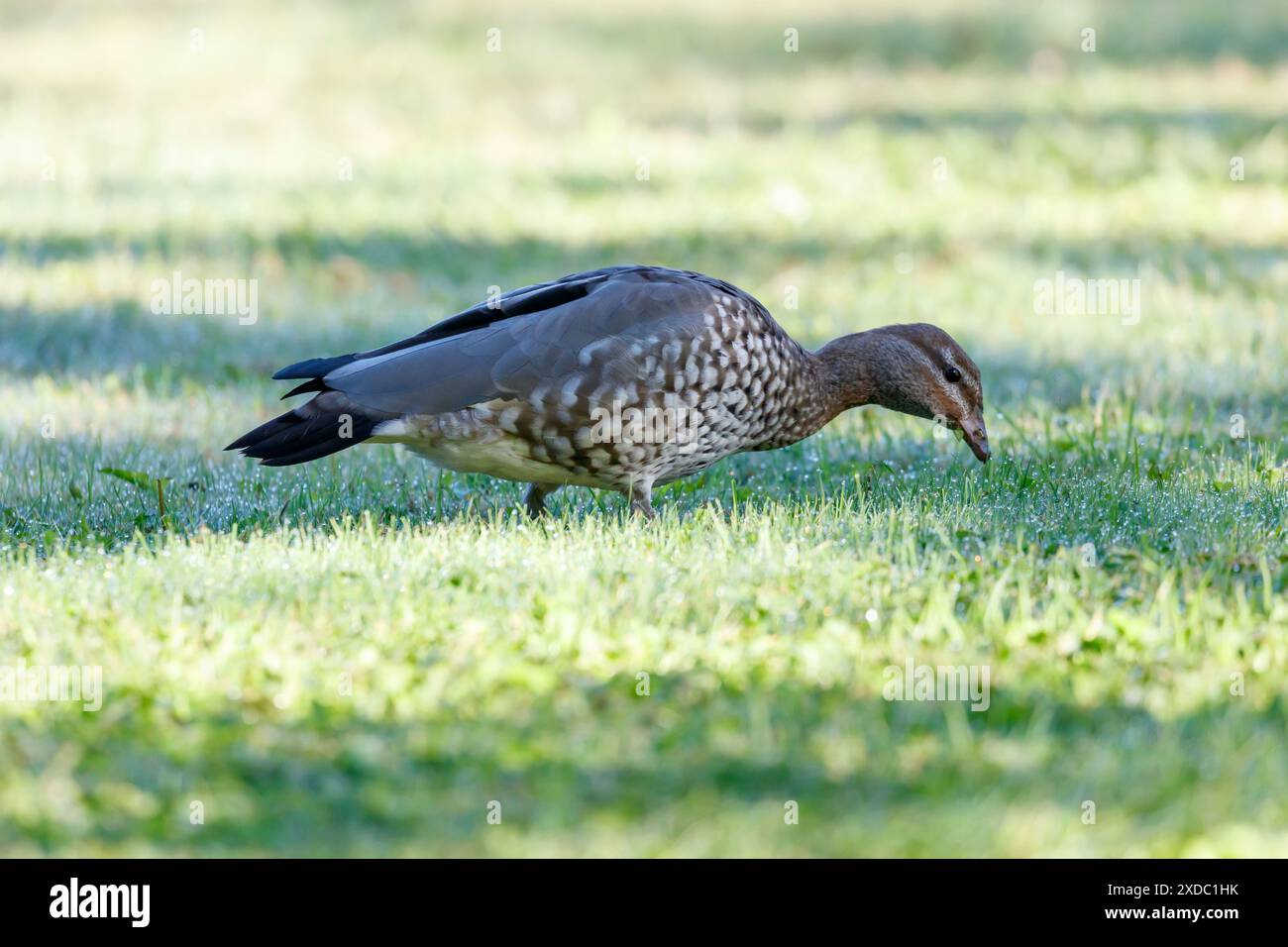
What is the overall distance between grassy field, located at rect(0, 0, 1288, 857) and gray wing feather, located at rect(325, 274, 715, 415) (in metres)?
0.51

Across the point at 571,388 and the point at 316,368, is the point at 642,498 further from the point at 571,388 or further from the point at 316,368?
the point at 316,368

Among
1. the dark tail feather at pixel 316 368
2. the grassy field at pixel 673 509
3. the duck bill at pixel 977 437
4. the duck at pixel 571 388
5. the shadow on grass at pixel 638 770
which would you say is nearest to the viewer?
the shadow on grass at pixel 638 770

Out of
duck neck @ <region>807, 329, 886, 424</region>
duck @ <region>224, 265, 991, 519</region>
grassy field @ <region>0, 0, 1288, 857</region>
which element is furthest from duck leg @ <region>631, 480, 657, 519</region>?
duck neck @ <region>807, 329, 886, 424</region>

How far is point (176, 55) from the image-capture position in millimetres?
17719

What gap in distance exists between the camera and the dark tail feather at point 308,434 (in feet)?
19.6

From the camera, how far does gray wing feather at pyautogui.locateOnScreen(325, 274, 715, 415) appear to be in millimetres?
6105

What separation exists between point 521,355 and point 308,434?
817 mm

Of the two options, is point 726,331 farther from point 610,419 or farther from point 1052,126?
point 1052,126

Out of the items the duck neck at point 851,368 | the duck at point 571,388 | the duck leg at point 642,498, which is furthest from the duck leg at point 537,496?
the duck neck at point 851,368

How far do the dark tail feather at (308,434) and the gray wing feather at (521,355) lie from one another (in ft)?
0.25

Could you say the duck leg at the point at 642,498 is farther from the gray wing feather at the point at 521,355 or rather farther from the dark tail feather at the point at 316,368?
the dark tail feather at the point at 316,368

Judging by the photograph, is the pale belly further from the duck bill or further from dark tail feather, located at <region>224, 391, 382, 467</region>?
the duck bill

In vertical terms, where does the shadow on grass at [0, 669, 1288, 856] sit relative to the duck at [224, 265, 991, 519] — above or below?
below

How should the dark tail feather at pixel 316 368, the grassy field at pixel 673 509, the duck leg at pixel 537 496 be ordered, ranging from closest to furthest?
1. the grassy field at pixel 673 509
2. the dark tail feather at pixel 316 368
3. the duck leg at pixel 537 496
